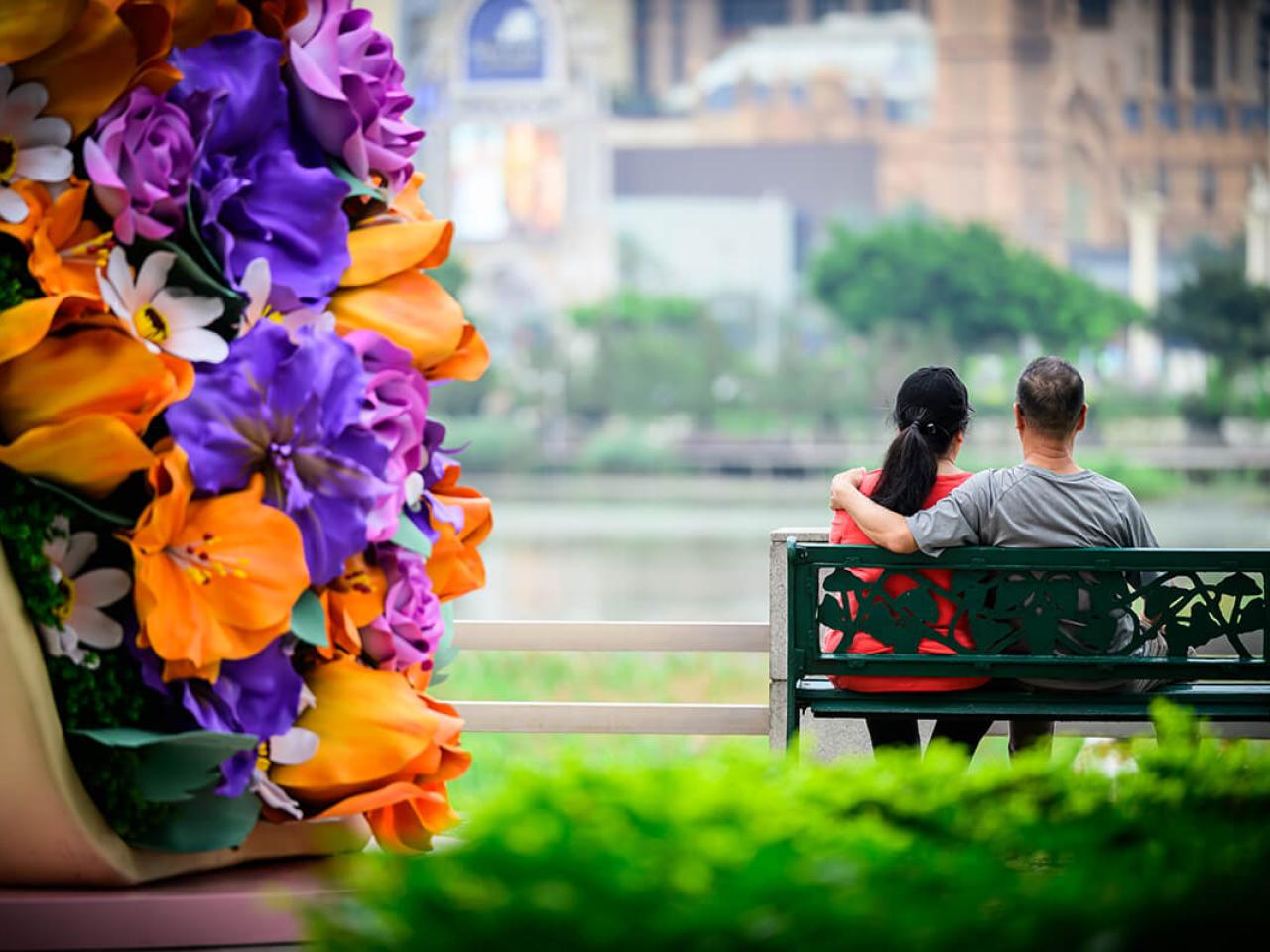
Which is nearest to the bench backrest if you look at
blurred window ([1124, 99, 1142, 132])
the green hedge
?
the green hedge

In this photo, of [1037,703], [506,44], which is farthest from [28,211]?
[506,44]

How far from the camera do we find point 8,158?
2.53 metres

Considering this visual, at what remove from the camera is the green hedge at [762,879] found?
1226 millimetres

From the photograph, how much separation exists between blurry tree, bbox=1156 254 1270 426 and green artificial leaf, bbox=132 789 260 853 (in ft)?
132

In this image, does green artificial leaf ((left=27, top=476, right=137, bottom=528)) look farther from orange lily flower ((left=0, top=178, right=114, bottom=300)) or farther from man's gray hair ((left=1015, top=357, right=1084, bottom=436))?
man's gray hair ((left=1015, top=357, right=1084, bottom=436))

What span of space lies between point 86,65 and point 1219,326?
42131 mm

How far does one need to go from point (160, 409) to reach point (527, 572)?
1032 inches

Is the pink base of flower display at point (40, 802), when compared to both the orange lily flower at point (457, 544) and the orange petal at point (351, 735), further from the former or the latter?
the orange lily flower at point (457, 544)

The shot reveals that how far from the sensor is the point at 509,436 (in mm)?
39719

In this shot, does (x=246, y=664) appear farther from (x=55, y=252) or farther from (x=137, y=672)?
(x=55, y=252)

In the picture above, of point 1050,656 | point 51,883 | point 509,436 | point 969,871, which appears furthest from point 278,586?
point 509,436

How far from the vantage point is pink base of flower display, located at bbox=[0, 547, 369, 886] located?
2420 millimetres

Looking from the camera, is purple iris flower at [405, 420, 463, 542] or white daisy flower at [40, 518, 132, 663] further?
purple iris flower at [405, 420, 463, 542]

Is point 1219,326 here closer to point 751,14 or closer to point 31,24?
point 751,14
